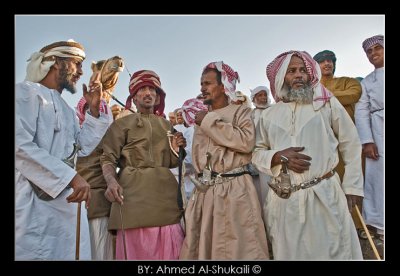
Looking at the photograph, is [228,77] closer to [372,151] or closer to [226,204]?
[226,204]

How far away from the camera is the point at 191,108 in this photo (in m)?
6.11

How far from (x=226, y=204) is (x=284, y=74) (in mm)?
1471

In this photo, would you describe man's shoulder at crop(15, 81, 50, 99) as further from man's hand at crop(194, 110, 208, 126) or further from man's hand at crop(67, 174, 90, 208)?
man's hand at crop(194, 110, 208, 126)

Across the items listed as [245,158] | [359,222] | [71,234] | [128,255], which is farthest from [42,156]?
[359,222]

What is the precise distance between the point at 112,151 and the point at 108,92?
77cm

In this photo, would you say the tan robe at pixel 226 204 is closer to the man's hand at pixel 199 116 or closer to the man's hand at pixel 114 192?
the man's hand at pixel 199 116

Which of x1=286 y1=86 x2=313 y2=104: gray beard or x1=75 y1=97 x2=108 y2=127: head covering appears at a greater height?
x1=286 y1=86 x2=313 y2=104: gray beard

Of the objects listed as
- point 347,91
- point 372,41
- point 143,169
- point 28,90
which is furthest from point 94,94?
point 372,41

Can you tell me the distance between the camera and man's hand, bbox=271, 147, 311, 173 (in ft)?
17.9

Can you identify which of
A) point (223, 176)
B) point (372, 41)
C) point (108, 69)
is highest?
point (372, 41)

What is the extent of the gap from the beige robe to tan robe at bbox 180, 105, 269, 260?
18cm

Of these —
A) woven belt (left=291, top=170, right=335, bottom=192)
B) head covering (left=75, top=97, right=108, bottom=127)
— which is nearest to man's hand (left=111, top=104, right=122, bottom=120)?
head covering (left=75, top=97, right=108, bottom=127)

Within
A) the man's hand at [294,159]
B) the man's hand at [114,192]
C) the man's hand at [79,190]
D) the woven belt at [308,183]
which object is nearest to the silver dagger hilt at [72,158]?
the man's hand at [79,190]

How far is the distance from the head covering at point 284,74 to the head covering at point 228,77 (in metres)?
0.39
